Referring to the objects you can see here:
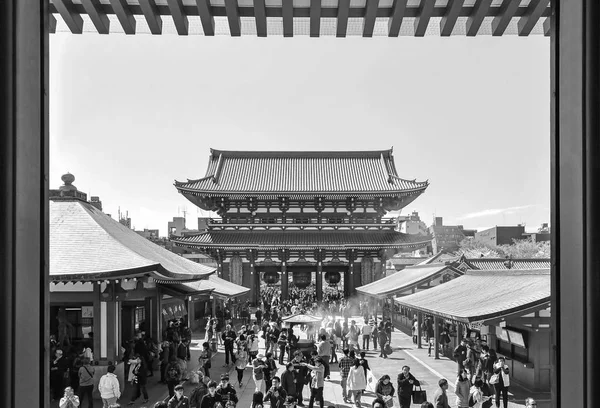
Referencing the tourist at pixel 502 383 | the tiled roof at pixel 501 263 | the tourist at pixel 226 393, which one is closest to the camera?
the tourist at pixel 226 393

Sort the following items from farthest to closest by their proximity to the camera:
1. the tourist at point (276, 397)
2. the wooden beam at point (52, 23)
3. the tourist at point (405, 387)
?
the tourist at point (405, 387)
the tourist at point (276, 397)
the wooden beam at point (52, 23)

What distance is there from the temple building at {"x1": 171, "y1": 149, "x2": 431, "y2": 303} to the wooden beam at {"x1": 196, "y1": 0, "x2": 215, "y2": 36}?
1139 inches

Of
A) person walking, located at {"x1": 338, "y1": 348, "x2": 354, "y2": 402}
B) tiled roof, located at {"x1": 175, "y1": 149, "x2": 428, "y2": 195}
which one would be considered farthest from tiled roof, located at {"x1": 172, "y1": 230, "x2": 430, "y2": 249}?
person walking, located at {"x1": 338, "y1": 348, "x2": 354, "y2": 402}

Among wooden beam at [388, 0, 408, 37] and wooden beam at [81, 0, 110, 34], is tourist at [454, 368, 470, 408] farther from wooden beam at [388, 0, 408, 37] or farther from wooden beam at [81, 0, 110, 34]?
wooden beam at [81, 0, 110, 34]

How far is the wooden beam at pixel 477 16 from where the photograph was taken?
3.02m

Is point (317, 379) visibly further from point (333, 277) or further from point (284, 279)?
point (333, 277)

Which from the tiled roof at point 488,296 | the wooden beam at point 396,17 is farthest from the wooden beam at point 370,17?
the tiled roof at point 488,296

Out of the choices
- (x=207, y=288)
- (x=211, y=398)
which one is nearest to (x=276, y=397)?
(x=211, y=398)

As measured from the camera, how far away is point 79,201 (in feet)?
51.2

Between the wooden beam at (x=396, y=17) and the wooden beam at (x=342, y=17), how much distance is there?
296mm

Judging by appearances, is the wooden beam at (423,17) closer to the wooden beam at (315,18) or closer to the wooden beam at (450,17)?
the wooden beam at (450,17)
